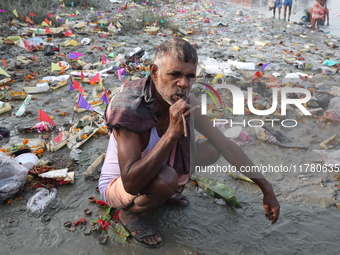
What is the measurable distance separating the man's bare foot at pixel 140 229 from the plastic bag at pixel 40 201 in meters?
0.57

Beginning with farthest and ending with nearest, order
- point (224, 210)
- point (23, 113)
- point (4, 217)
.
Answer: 1. point (23, 113)
2. point (224, 210)
3. point (4, 217)

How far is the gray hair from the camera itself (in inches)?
61.7

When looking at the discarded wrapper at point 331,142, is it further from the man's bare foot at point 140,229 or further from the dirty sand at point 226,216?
the man's bare foot at point 140,229

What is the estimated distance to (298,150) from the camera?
9.86 feet

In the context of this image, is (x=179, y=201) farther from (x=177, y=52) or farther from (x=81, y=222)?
(x=177, y=52)

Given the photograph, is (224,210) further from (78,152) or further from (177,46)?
(78,152)

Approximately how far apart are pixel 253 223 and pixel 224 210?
227mm

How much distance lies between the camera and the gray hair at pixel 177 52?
1568 millimetres

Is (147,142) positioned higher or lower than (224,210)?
higher

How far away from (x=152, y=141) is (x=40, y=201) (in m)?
1.03

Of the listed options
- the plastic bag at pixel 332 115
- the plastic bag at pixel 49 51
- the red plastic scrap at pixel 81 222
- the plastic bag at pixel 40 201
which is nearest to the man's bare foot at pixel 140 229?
the red plastic scrap at pixel 81 222

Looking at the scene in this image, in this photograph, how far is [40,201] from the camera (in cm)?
208

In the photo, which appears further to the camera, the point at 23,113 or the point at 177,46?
the point at 23,113

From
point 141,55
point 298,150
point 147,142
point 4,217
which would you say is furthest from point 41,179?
point 141,55
